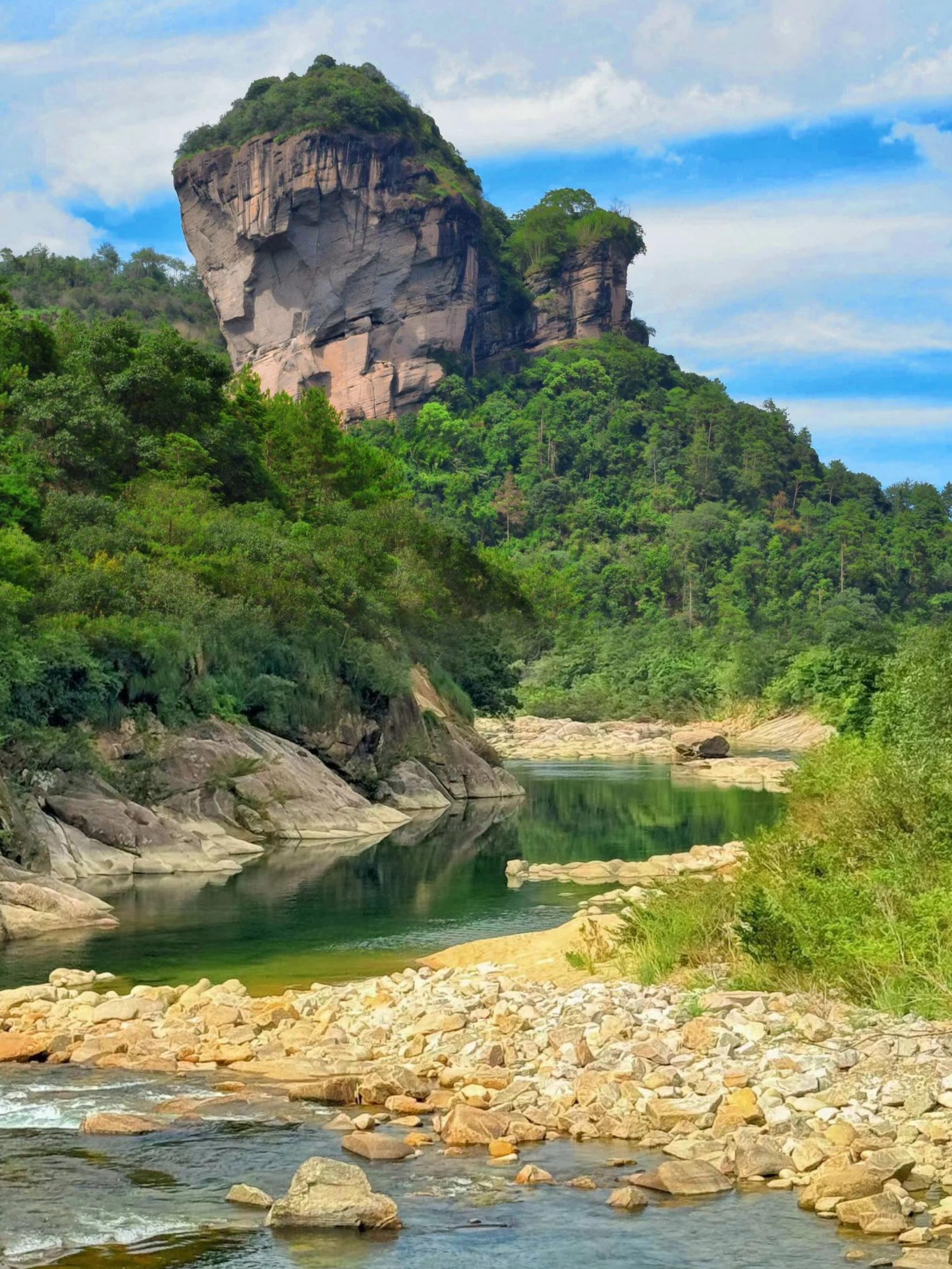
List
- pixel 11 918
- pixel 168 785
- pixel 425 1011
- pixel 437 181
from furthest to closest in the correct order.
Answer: pixel 437 181, pixel 168 785, pixel 11 918, pixel 425 1011

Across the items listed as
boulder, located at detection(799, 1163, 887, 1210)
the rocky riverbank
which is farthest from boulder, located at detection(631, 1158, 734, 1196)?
the rocky riverbank

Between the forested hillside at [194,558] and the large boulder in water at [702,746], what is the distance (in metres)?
10.3

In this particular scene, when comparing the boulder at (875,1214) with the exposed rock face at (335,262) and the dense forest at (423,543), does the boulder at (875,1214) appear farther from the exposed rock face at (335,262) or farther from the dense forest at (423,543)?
the exposed rock face at (335,262)

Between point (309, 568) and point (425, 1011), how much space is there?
30.1 m

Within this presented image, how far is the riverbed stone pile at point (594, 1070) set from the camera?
11.4 meters

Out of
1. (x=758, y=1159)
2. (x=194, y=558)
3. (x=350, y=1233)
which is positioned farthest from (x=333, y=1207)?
(x=194, y=558)

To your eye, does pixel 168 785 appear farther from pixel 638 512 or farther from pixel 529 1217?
pixel 638 512

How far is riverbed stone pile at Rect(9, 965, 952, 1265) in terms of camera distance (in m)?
11.4

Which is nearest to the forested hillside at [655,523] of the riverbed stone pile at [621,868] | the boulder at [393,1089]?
the riverbed stone pile at [621,868]

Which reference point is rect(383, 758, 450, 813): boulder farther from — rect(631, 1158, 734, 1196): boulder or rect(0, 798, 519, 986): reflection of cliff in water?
rect(631, 1158, 734, 1196): boulder

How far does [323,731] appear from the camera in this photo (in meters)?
43.0

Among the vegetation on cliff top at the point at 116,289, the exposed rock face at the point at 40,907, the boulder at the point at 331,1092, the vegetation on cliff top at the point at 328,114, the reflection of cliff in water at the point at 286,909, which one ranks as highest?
the vegetation on cliff top at the point at 328,114

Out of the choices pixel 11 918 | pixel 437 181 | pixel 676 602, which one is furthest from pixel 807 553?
pixel 11 918

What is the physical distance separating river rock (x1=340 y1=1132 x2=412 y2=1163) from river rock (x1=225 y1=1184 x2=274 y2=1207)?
1121 mm
